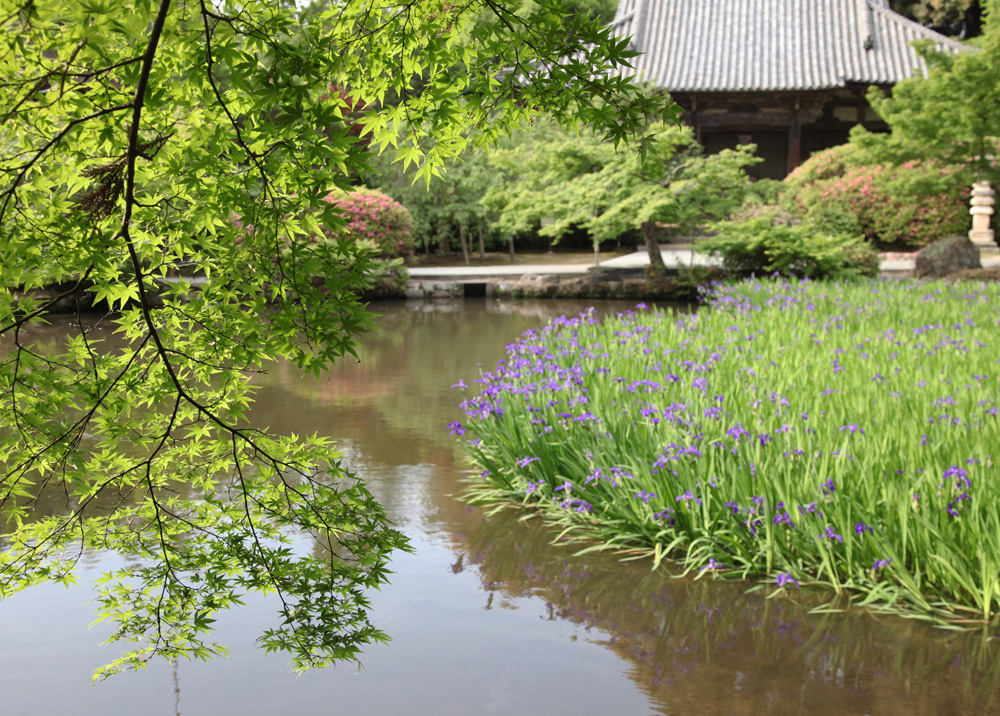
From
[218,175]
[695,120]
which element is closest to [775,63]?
[695,120]

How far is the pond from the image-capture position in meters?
2.83

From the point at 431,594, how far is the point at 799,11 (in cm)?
2091

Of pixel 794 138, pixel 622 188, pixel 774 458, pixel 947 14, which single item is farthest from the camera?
Result: pixel 947 14

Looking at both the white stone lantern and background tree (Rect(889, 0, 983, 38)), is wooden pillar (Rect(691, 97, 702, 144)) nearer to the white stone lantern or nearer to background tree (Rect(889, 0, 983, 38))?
the white stone lantern

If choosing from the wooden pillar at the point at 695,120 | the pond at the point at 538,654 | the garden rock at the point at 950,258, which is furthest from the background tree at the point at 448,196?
the pond at the point at 538,654

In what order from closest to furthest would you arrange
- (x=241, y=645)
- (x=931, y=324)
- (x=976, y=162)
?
(x=241, y=645) < (x=931, y=324) < (x=976, y=162)

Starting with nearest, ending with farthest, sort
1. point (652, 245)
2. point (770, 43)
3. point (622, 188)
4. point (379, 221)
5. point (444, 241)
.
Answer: point (622, 188), point (652, 245), point (379, 221), point (770, 43), point (444, 241)

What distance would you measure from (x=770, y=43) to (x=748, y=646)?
19442 millimetres

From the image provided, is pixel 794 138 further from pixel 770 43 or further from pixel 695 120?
pixel 770 43

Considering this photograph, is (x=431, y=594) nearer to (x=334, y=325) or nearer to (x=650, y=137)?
(x=334, y=325)

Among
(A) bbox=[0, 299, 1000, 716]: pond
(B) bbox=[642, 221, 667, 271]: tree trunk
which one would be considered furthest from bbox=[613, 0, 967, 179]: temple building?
(A) bbox=[0, 299, 1000, 716]: pond

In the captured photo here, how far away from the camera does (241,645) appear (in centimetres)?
322

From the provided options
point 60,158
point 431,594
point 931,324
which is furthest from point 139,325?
point 931,324

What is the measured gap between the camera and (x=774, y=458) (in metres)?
3.80
